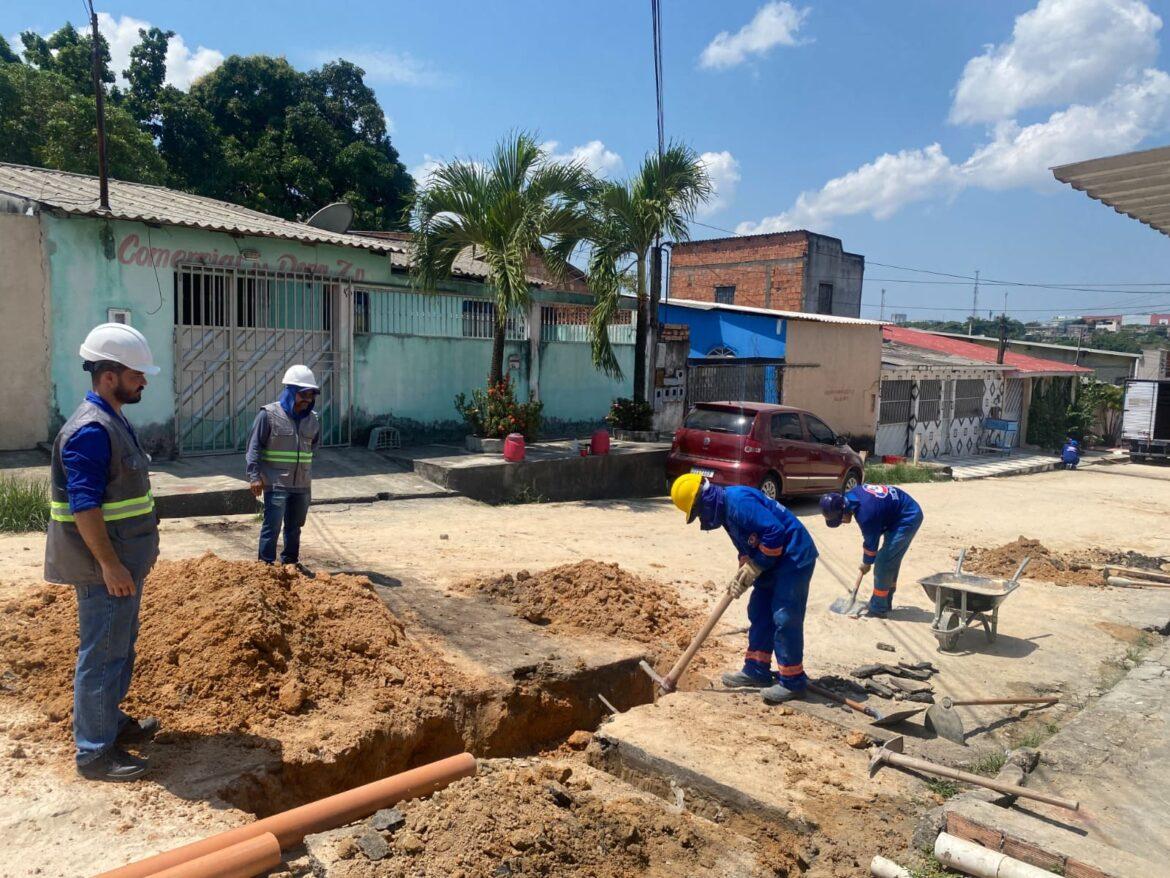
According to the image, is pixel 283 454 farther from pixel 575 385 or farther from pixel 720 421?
pixel 575 385

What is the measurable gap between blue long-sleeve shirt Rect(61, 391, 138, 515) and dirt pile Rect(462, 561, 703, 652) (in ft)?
11.6

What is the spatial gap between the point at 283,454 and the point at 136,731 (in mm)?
2853

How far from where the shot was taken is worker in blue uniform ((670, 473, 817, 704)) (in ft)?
17.6

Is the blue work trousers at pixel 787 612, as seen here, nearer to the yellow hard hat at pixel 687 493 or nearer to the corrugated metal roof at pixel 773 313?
the yellow hard hat at pixel 687 493

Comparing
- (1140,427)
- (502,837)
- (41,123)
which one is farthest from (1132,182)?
(1140,427)

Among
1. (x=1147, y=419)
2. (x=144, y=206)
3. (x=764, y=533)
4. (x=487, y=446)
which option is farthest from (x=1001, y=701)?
(x=1147, y=419)

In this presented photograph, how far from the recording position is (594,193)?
14.2 metres

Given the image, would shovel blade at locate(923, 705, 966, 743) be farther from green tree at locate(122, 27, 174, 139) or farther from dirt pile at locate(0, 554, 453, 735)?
green tree at locate(122, 27, 174, 139)

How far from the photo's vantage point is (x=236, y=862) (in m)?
3.12

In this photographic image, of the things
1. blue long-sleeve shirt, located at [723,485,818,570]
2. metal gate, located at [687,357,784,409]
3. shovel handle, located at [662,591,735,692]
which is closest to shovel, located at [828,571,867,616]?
blue long-sleeve shirt, located at [723,485,818,570]

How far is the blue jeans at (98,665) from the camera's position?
12.1ft

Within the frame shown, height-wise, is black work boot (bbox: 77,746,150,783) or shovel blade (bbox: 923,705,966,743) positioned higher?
black work boot (bbox: 77,746,150,783)

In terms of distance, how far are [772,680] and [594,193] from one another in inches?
408

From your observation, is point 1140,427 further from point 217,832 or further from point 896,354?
point 217,832
